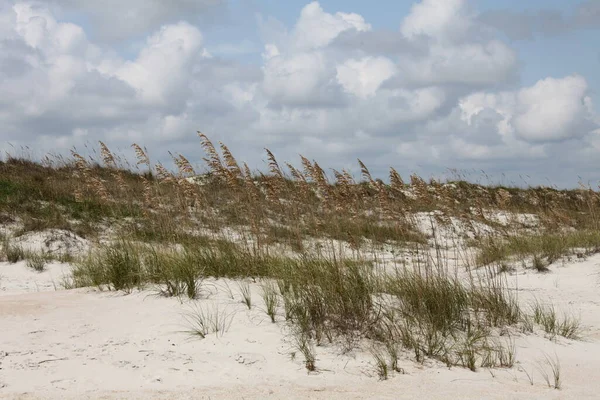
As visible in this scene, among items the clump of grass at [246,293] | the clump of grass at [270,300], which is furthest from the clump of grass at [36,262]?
the clump of grass at [270,300]

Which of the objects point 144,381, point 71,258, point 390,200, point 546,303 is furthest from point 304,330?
point 71,258

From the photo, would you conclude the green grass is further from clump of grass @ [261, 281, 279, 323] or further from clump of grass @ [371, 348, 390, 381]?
clump of grass @ [371, 348, 390, 381]

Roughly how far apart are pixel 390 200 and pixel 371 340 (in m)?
2.46

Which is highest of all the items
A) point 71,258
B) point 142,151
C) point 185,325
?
point 142,151

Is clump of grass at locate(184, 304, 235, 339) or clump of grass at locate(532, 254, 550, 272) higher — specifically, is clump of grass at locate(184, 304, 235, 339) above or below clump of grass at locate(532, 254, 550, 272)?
above

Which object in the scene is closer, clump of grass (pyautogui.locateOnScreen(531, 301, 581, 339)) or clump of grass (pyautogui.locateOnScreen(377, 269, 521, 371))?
clump of grass (pyautogui.locateOnScreen(377, 269, 521, 371))

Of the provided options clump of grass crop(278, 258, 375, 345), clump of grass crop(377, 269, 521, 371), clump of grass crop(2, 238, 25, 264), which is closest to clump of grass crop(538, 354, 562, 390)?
clump of grass crop(377, 269, 521, 371)

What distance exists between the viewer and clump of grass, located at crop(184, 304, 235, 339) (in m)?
4.64

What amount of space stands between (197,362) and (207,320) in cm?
67

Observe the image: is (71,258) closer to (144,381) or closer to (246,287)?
(246,287)

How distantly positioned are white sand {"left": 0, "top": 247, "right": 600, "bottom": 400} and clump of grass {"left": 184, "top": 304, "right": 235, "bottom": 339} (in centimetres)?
7

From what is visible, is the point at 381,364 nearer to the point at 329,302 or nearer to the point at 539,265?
the point at 329,302

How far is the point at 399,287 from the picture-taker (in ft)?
18.1

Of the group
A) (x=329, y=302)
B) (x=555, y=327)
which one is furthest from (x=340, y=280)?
(x=555, y=327)
